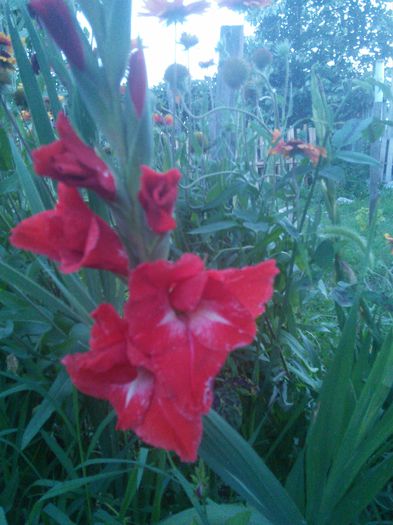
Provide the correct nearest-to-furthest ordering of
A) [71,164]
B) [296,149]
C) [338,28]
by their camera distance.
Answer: [71,164]
[296,149]
[338,28]

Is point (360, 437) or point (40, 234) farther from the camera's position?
point (360, 437)

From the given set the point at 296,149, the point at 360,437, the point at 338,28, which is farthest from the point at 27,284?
the point at 338,28

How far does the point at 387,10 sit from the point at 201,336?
15.9 metres

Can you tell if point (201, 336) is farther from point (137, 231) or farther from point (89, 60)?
point (89, 60)

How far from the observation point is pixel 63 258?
416mm

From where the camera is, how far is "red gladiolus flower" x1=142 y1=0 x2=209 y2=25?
149 cm

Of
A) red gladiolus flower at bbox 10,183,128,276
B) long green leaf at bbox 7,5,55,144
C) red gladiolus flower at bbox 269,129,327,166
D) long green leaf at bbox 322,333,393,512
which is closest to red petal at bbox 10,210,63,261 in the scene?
red gladiolus flower at bbox 10,183,128,276

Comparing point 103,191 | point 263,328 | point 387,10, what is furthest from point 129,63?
point 387,10

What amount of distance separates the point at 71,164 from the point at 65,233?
6 cm

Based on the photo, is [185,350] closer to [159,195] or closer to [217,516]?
[159,195]

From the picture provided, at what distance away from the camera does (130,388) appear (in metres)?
0.46

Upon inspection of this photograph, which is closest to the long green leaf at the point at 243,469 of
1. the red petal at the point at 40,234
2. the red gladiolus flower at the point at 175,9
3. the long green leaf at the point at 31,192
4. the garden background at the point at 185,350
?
the garden background at the point at 185,350

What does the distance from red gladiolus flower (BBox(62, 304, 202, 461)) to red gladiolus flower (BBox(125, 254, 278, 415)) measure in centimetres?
2

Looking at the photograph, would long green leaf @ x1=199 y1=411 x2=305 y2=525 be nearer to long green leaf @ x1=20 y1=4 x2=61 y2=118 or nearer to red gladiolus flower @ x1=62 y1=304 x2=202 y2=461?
red gladiolus flower @ x1=62 y1=304 x2=202 y2=461
